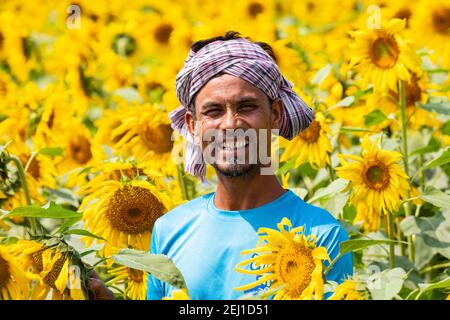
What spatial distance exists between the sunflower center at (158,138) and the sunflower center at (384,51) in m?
0.67

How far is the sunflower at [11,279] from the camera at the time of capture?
2.10 metres

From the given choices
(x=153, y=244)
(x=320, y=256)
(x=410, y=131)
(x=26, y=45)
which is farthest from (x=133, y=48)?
(x=320, y=256)

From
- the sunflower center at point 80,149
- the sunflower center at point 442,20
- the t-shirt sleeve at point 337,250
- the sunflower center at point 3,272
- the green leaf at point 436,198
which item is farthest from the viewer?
the sunflower center at point 442,20

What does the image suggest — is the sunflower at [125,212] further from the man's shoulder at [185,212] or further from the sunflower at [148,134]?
the sunflower at [148,134]

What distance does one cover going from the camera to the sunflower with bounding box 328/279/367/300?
173 centimetres

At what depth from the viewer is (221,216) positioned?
2166 millimetres

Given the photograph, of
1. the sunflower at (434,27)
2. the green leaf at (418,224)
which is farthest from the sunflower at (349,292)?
the sunflower at (434,27)

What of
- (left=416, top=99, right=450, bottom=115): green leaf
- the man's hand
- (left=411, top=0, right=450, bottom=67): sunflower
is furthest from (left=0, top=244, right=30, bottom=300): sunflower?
(left=411, top=0, right=450, bottom=67): sunflower

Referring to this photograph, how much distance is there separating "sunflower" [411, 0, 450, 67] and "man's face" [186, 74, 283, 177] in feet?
6.31

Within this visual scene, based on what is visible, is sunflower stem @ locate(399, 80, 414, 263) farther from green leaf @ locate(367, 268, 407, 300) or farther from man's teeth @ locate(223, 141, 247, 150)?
green leaf @ locate(367, 268, 407, 300)

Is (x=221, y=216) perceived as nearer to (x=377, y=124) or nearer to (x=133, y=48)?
(x=377, y=124)

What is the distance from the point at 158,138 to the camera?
10.9 feet

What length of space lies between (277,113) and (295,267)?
41cm

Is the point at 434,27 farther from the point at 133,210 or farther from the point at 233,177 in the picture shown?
the point at 233,177
